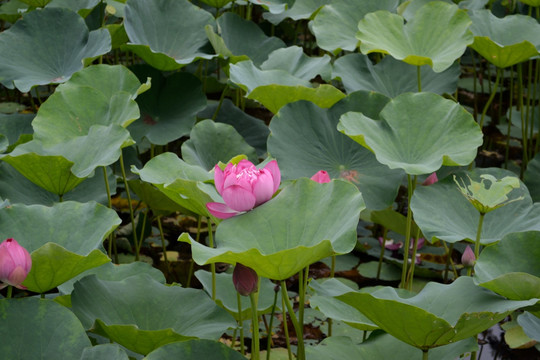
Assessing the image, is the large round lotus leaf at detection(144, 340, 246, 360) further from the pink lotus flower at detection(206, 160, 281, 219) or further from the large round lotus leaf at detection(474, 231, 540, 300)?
the large round lotus leaf at detection(474, 231, 540, 300)

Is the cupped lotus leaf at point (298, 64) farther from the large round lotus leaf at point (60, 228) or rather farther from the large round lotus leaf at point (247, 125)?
the large round lotus leaf at point (60, 228)

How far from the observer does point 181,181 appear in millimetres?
1268

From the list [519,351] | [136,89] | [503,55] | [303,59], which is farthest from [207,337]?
[503,55]

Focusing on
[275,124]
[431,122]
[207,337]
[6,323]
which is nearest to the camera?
[6,323]

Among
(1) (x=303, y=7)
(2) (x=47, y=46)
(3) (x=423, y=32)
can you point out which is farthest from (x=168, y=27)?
(3) (x=423, y=32)

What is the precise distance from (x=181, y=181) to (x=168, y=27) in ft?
4.39

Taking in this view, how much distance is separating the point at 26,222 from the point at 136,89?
0.75 meters

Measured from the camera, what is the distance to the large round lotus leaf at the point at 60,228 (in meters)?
1.31

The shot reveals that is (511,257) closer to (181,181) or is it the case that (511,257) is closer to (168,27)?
(181,181)

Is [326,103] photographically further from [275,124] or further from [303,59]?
[303,59]

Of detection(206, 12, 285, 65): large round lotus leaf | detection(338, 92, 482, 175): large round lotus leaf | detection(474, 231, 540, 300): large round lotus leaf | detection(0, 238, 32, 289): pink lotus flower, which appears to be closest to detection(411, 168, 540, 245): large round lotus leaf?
detection(338, 92, 482, 175): large round lotus leaf

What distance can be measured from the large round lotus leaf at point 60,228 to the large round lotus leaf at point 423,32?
1.06m

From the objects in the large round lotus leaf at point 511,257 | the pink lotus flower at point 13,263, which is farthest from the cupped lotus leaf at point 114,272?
the large round lotus leaf at point 511,257

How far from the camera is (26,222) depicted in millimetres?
1382
